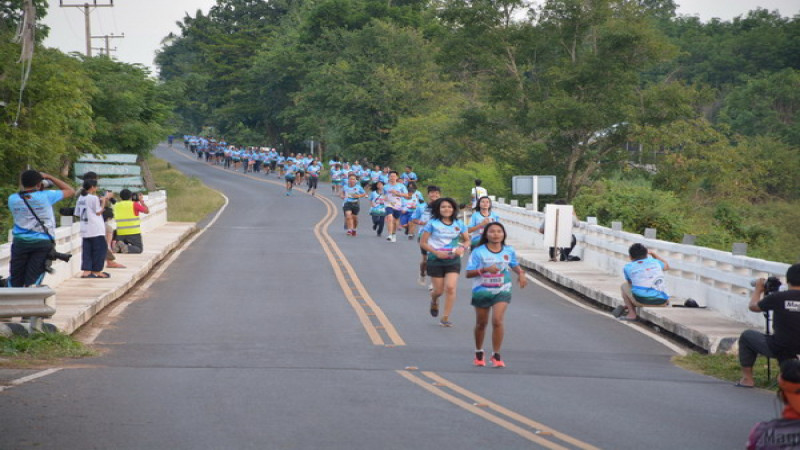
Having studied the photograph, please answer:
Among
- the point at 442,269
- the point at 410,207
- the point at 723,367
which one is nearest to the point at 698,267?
the point at 442,269

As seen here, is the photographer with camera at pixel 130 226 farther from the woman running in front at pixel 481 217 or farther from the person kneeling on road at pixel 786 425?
the person kneeling on road at pixel 786 425

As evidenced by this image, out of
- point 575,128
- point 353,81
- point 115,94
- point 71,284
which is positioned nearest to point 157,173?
point 353,81

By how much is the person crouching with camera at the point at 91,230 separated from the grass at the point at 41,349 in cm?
558

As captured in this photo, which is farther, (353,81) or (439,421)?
(353,81)

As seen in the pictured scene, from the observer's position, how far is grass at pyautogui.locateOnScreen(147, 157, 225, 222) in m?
41.4

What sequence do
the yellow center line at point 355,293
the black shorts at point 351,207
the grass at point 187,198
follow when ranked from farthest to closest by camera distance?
1. the grass at point 187,198
2. the black shorts at point 351,207
3. the yellow center line at point 355,293

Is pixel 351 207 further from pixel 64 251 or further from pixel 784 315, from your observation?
pixel 784 315

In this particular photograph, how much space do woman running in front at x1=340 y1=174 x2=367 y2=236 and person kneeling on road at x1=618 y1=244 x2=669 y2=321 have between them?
15005mm

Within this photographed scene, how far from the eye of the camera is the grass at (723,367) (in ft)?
37.0

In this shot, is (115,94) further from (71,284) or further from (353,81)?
(71,284)

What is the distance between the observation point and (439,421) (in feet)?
27.0

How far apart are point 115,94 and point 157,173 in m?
30.6

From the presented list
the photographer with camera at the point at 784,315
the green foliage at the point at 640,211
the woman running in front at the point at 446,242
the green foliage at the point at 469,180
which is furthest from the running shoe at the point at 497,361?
the green foliage at the point at 469,180

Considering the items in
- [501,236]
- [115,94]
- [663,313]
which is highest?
[115,94]
